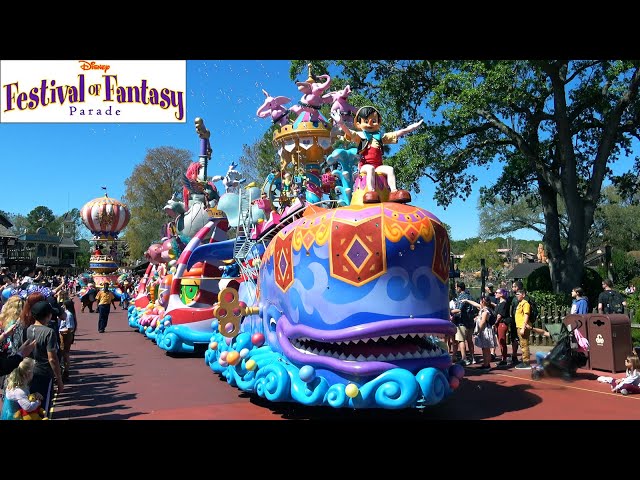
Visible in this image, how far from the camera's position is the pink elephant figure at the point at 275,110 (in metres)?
8.48

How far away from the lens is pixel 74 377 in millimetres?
8836

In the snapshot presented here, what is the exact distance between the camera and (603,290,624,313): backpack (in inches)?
369

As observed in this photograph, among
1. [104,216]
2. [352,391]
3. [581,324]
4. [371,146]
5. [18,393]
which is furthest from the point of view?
[104,216]

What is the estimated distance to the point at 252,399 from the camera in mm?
7180

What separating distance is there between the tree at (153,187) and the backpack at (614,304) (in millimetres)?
30053

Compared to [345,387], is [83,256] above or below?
above

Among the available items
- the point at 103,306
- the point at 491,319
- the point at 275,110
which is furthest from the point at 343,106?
the point at 103,306

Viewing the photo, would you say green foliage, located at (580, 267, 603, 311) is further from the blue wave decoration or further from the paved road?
the blue wave decoration

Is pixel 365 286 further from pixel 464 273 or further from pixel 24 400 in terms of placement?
pixel 464 273

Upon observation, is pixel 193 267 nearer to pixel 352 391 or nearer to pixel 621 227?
pixel 352 391

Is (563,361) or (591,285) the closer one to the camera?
(563,361)

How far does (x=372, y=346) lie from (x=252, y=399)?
234 cm
